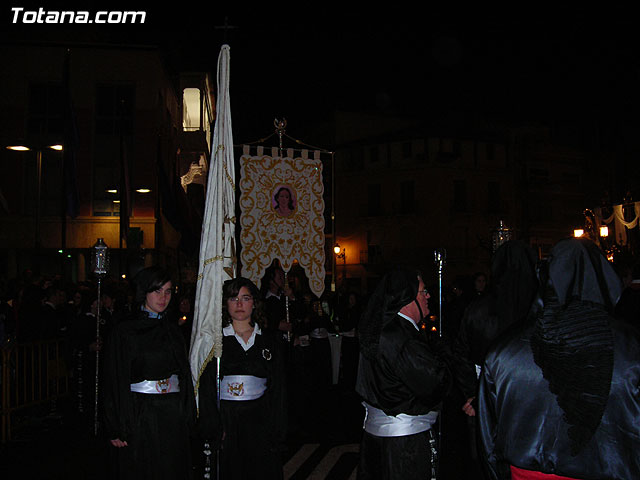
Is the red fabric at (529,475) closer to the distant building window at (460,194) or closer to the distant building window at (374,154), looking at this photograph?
the distant building window at (460,194)

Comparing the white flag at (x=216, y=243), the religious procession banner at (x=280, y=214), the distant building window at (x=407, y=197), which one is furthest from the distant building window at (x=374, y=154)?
the white flag at (x=216, y=243)

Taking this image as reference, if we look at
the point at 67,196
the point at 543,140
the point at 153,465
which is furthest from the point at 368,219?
the point at 153,465

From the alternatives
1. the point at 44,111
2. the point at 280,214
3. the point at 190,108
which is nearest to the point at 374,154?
the point at 190,108

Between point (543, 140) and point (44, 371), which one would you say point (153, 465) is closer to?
point (44, 371)

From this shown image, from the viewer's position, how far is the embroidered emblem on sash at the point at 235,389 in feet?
18.2

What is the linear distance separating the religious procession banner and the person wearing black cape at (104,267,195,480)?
3001mm

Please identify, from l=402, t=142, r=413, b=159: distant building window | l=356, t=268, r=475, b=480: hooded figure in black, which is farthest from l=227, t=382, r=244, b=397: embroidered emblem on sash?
l=402, t=142, r=413, b=159: distant building window

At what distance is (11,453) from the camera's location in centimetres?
877

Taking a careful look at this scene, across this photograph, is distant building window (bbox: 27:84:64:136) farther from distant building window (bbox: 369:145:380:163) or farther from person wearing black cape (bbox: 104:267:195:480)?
distant building window (bbox: 369:145:380:163)

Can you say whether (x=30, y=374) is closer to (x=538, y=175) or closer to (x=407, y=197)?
(x=407, y=197)

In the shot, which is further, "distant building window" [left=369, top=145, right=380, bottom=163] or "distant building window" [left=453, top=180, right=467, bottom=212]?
"distant building window" [left=369, top=145, right=380, bottom=163]

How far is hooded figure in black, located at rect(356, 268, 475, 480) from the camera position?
445 centimetres

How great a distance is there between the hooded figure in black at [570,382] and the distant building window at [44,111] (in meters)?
27.9

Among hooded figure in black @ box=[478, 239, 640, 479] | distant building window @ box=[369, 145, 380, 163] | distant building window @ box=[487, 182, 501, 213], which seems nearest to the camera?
hooded figure in black @ box=[478, 239, 640, 479]
